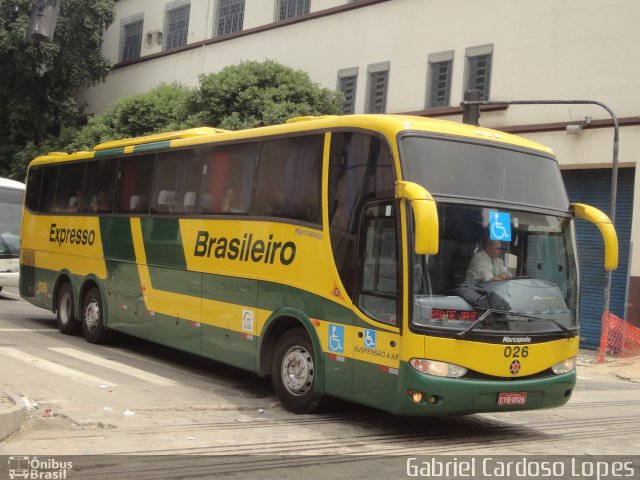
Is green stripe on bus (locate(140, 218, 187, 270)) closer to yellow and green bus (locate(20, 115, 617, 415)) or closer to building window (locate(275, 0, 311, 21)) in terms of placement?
yellow and green bus (locate(20, 115, 617, 415))

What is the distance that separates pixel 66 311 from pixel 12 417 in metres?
8.30

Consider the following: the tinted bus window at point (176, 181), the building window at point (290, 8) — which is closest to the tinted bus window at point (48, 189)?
the tinted bus window at point (176, 181)

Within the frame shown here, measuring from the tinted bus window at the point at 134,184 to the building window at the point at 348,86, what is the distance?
1260cm

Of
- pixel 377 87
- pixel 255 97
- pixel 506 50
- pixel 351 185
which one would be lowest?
pixel 351 185

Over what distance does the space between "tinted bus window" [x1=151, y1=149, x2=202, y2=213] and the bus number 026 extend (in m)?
5.30

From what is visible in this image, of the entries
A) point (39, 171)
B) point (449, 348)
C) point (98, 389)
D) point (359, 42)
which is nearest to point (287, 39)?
point (359, 42)

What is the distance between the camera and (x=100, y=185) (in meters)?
14.5

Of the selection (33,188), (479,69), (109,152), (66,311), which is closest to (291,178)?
(109,152)

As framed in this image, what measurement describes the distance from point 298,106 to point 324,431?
1551 cm

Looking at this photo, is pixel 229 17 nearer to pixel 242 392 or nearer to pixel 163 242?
pixel 163 242

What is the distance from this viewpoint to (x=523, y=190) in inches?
344

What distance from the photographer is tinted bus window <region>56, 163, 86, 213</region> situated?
15.2 m

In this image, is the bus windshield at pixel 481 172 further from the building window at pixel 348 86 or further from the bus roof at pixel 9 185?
the bus roof at pixel 9 185

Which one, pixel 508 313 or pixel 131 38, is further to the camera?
pixel 131 38
